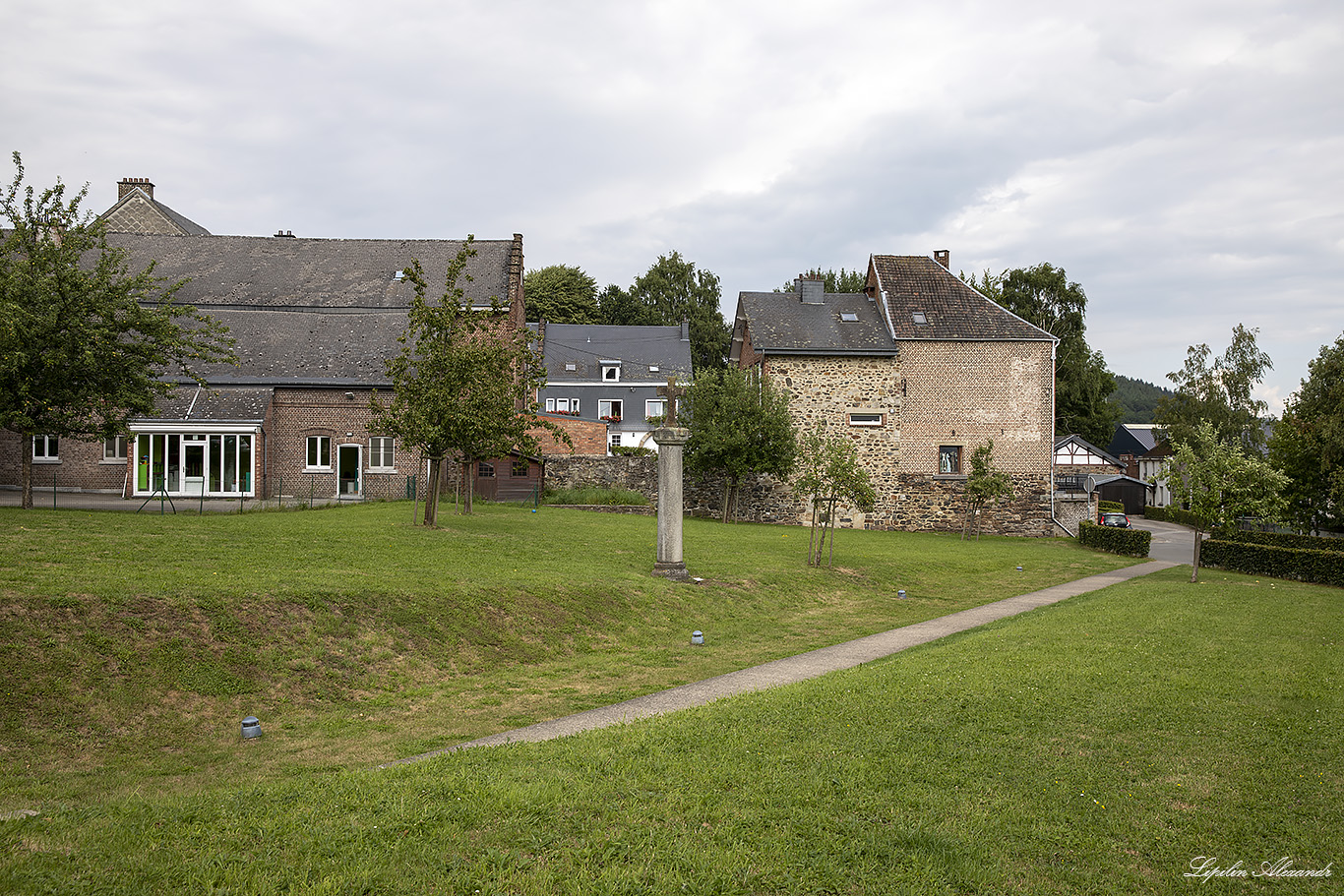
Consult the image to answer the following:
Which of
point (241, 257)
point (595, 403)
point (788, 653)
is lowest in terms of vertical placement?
point (788, 653)

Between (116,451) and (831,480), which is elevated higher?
(116,451)

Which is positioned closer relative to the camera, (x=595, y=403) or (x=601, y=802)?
(x=601, y=802)

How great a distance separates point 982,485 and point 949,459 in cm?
358

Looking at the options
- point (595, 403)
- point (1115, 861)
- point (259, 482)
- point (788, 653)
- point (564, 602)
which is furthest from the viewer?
point (595, 403)

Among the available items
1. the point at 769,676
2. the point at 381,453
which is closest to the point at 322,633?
the point at 769,676

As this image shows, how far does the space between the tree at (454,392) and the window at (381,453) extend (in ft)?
36.3

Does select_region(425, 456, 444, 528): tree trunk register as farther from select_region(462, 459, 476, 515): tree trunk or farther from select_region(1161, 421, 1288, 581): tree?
select_region(1161, 421, 1288, 581): tree

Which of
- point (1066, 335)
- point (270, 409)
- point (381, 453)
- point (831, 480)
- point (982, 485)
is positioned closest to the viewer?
point (831, 480)

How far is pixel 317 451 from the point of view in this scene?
2914cm

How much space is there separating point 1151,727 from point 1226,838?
2062mm

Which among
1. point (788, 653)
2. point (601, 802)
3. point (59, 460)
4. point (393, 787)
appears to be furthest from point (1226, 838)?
point (59, 460)

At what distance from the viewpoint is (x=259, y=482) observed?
2775cm

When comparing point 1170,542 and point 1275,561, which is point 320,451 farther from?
point 1170,542

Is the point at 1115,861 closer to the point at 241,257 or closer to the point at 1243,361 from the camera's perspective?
the point at 241,257
